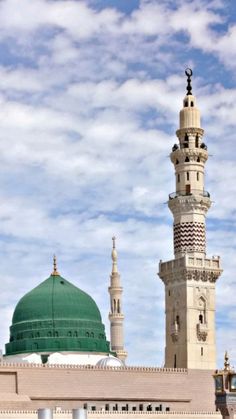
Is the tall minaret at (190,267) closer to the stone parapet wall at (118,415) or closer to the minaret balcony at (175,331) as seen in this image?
the minaret balcony at (175,331)

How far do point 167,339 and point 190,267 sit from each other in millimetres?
4178

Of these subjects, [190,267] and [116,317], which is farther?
[116,317]

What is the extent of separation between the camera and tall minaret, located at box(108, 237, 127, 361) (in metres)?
64.1

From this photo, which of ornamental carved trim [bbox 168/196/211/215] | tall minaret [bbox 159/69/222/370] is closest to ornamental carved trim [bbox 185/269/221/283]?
tall minaret [bbox 159/69/222/370]

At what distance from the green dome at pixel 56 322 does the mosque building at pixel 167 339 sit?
0.18 ft

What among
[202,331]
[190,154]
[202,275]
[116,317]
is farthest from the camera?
[116,317]

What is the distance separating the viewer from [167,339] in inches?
2147

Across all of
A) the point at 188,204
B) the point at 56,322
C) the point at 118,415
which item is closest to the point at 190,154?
the point at 188,204

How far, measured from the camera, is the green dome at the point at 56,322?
54.8 metres

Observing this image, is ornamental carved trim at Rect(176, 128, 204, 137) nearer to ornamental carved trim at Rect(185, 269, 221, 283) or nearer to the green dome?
ornamental carved trim at Rect(185, 269, 221, 283)

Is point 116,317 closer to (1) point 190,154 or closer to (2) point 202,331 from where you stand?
(2) point 202,331

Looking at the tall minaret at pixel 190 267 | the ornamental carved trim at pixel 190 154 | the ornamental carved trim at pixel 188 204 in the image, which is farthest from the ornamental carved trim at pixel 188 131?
the ornamental carved trim at pixel 188 204

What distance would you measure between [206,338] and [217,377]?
1812cm

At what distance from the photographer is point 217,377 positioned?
35.4 m
